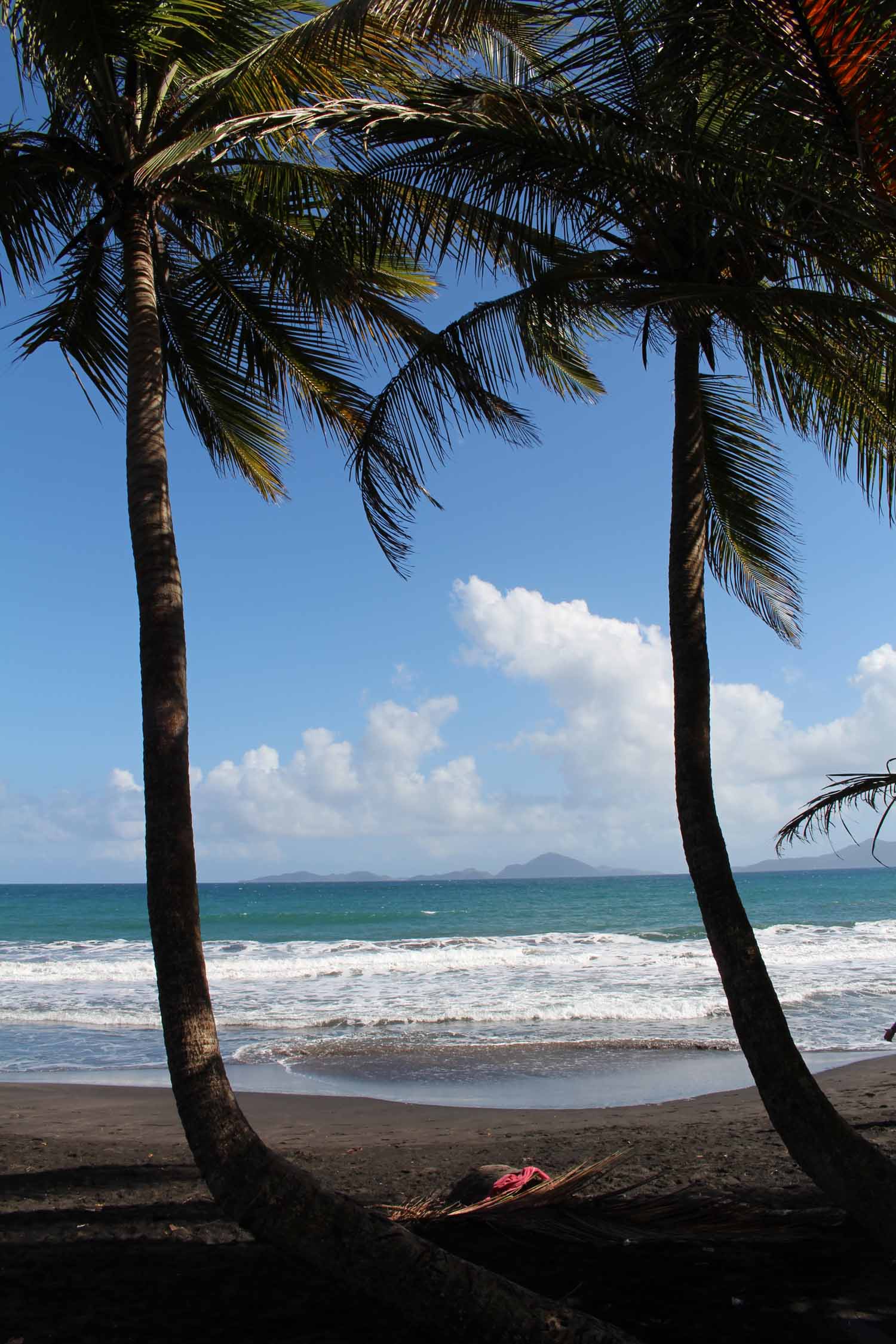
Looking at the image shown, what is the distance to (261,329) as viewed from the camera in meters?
6.07

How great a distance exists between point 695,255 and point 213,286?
10.1 feet

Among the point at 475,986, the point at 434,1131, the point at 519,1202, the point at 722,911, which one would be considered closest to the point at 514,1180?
the point at 519,1202

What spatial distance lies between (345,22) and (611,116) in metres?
1.13

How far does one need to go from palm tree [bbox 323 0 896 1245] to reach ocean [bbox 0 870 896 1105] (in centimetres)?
585

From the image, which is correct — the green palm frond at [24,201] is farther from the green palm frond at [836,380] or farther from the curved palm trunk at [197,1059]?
the green palm frond at [836,380]

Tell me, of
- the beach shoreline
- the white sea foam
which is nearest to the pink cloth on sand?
the beach shoreline

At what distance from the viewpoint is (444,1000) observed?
644 inches

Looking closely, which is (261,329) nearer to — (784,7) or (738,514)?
(738,514)

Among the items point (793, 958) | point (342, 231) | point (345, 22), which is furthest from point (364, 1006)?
point (345, 22)

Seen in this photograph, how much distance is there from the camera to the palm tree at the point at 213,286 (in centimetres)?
334

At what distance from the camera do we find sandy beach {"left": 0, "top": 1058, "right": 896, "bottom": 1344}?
3.49 m

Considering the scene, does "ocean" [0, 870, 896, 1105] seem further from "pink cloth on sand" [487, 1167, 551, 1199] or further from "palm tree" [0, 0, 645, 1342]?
"palm tree" [0, 0, 645, 1342]

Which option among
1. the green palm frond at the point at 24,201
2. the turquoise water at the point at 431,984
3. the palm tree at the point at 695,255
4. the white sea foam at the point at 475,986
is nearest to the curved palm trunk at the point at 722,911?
the palm tree at the point at 695,255

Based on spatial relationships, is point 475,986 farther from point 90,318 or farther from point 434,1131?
point 90,318
